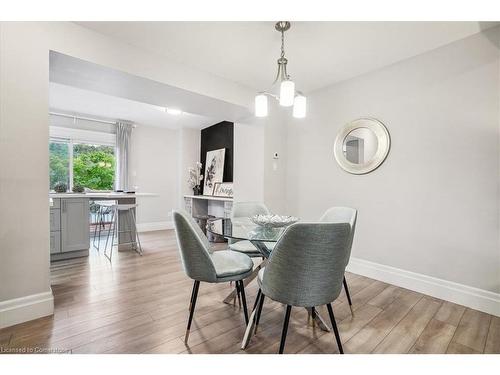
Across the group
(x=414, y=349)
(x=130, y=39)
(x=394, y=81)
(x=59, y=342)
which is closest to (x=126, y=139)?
(x=130, y=39)

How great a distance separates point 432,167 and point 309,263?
2028mm

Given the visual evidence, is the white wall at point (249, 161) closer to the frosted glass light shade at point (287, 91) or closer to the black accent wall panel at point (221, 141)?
the black accent wall panel at point (221, 141)

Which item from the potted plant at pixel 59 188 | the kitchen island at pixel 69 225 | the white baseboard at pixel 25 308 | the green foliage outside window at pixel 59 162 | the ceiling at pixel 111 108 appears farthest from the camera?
the green foliage outside window at pixel 59 162

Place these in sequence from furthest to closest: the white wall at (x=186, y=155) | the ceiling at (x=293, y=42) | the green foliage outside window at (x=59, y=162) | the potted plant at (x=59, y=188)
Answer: the white wall at (x=186, y=155) → the green foliage outside window at (x=59, y=162) → the potted plant at (x=59, y=188) → the ceiling at (x=293, y=42)

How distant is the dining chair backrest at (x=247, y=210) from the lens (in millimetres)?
2861

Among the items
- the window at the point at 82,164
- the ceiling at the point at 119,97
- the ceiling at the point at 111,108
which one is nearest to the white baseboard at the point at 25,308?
the ceiling at the point at 119,97

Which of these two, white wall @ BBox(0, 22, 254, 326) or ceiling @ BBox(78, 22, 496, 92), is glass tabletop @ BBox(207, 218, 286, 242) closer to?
white wall @ BBox(0, 22, 254, 326)

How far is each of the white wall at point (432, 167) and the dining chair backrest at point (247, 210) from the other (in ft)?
3.51

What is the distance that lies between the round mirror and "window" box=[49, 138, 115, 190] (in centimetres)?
486

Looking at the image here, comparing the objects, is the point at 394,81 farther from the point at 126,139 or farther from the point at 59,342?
the point at 126,139

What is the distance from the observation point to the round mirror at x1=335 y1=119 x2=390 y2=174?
287 cm

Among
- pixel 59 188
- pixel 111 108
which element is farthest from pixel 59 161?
pixel 59 188

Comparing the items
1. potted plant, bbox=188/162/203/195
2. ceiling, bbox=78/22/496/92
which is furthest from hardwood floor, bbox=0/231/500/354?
potted plant, bbox=188/162/203/195
